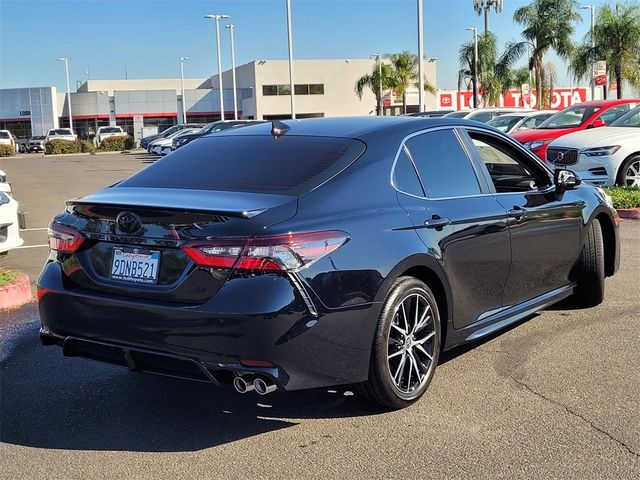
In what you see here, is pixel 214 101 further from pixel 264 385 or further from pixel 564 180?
pixel 264 385

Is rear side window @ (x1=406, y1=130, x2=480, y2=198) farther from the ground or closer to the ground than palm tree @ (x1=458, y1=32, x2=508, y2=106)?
closer to the ground

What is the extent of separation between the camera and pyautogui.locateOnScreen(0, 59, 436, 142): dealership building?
71312 millimetres

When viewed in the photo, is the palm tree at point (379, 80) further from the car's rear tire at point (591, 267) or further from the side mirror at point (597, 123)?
the car's rear tire at point (591, 267)

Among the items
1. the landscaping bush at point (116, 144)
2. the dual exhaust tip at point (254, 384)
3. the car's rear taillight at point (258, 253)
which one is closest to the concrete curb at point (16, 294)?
the car's rear taillight at point (258, 253)

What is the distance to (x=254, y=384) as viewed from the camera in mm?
3699

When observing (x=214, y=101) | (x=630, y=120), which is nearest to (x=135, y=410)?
(x=630, y=120)

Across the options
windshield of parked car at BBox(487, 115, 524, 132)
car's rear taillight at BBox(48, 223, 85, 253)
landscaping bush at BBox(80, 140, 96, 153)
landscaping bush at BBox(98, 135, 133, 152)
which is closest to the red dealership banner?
landscaping bush at BBox(98, 135, 133, 152)

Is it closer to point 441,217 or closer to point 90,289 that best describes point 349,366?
point 441,217

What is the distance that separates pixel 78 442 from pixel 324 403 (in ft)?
4.44

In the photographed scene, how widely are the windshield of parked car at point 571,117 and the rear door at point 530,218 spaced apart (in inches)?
431

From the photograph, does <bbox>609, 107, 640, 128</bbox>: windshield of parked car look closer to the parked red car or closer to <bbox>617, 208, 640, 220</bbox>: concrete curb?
Answer: the parked red car

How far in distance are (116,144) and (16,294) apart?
160 ft

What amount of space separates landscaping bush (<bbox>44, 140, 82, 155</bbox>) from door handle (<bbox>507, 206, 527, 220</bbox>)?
164ft

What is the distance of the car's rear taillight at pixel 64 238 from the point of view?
411cm
